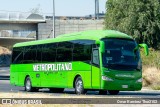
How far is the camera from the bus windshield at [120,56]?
27188 mm

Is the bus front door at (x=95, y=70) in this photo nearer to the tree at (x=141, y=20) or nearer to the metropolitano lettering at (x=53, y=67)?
the metropolitano lettering at (x=53, y=67)

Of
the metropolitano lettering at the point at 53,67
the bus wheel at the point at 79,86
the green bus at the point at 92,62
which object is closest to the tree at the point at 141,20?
the metropolitano lettering at the point at 53,67

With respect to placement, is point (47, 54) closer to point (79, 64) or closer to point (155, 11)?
point (79, 64)

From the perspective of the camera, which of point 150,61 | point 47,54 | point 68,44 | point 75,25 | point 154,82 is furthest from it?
point 75,25

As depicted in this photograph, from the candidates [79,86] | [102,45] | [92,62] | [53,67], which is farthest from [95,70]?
[53,67]

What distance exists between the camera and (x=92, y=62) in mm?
27734

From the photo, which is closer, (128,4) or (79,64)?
(79,64)

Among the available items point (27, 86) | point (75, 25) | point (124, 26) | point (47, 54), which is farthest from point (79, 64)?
point (75, 25)

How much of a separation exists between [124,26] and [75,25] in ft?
35.5

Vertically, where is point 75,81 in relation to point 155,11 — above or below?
below

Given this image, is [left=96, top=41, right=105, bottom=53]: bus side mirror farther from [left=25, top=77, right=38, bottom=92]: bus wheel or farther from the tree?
the tree

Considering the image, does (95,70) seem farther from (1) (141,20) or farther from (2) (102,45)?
(1) (141,20)

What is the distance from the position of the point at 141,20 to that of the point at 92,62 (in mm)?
44042

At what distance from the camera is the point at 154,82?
39500mm
